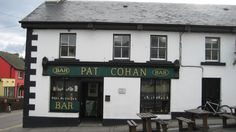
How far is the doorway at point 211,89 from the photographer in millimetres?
18719

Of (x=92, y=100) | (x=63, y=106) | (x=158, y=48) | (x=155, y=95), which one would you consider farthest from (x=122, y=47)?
(x=63, y=106)

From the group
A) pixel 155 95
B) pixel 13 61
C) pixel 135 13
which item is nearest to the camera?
pixel 155 95

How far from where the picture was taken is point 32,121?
18.3 metres

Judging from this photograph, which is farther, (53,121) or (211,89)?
(211,89)

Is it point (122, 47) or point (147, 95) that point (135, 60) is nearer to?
point (122, 47)

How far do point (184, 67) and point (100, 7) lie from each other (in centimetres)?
618

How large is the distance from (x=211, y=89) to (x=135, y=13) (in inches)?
228

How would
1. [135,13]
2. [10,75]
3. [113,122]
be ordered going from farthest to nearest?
[10,75]
[135,13]
[113,122]

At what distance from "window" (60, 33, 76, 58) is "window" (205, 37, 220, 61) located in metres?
6.85

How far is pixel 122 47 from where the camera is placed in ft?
61.4

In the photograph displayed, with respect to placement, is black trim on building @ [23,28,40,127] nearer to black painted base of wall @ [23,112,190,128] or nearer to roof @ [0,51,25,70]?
black painted base of wall @ [23,112,190,128]

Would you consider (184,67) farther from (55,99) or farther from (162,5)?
(55,99)

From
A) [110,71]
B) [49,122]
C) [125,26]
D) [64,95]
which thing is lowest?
[49,122]

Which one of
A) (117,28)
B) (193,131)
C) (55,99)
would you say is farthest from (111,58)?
(193,131)
